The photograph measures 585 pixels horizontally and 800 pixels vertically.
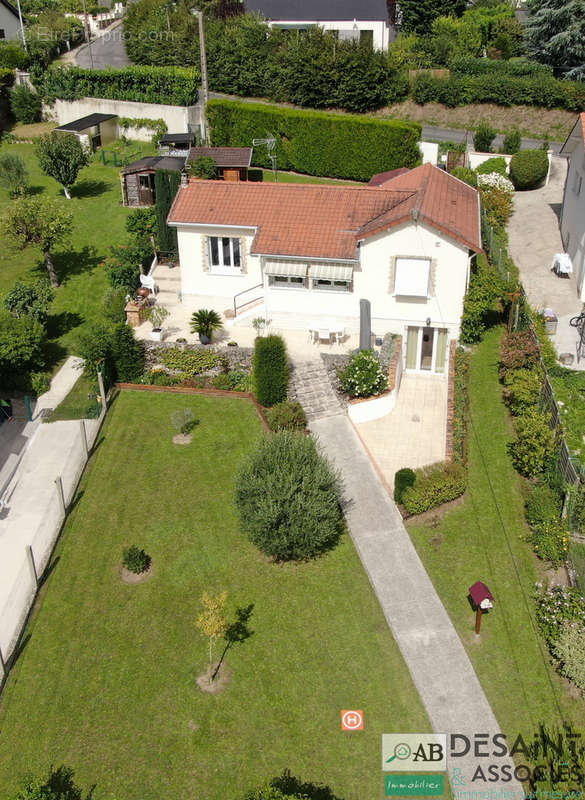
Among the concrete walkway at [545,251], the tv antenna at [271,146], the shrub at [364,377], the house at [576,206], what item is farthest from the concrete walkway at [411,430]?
the tv antenna at [271,146]

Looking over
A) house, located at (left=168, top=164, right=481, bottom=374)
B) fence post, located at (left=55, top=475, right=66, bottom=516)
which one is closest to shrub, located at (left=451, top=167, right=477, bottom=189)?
house, located at (left=168, top=164, right=481, bottom=374)

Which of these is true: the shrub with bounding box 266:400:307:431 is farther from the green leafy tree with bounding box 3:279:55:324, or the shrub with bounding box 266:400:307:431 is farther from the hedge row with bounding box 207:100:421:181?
the hedge row with bounding box 207:100:421:181

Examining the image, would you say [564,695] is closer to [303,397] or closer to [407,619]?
[407,619]

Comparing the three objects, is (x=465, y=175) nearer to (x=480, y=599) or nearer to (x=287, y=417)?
(x=287, y=417)

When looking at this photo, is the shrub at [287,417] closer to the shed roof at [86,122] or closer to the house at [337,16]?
the shed roof at [86,122]

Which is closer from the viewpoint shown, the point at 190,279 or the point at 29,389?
the point at 29,389

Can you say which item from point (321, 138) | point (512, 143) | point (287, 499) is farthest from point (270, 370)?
point (512, 143)

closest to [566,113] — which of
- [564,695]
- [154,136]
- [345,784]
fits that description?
[154,136]
